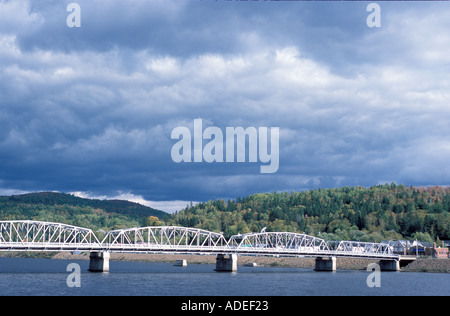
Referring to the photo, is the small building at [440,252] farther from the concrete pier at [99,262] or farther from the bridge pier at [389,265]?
the concrete pier at [99,262]

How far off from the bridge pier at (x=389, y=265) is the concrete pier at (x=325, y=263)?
2128 centimetres

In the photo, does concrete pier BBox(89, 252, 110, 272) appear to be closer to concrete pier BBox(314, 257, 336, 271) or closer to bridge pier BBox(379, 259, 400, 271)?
concrete pier BBox(314, 257, 336, 271)

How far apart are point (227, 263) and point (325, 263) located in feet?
92.7

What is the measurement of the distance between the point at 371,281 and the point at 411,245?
285 feet

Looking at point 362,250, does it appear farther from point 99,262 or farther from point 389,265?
point 99,262

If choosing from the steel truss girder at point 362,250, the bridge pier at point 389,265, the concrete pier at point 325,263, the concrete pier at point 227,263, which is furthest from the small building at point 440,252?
the concrete pier at point 227,263

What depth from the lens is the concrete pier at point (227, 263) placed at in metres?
133

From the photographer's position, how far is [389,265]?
158 meters

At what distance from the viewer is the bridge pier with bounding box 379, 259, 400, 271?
15525cm

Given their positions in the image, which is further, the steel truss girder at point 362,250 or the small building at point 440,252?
the small building at point 440,252
